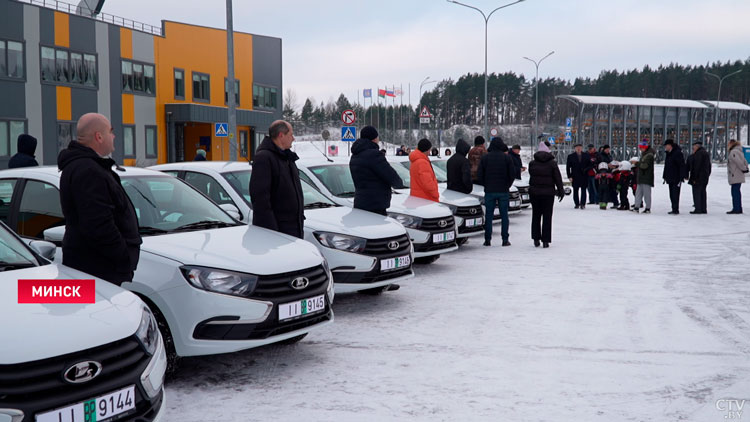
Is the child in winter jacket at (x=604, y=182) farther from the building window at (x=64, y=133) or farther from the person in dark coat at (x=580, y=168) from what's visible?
the building window at (x=64, y=133)

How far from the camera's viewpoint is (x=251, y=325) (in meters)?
4.95

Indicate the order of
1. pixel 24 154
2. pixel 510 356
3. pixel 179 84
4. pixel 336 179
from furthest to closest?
pixel 179 84 → pixel 336 179 → pixel 24 154 → pixel 510 356

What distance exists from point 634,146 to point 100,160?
6226 cm

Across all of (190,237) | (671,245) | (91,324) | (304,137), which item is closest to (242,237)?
(190,237)

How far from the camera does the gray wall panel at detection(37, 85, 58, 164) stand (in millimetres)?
31688

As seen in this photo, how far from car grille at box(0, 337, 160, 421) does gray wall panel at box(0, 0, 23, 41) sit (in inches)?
1220

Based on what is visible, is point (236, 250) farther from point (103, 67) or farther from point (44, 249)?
point (103, 67)

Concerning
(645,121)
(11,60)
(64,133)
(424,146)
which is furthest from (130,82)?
(645,121)

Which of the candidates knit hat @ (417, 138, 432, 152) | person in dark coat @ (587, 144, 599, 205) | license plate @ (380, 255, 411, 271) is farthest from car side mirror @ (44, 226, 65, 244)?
person in dark coat @ (587, 144, 599, 205)

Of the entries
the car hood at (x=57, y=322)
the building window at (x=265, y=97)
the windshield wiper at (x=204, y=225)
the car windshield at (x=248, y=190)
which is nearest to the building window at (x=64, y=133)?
the building window at (x=265, y=97)

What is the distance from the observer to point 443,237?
9766 millimetres

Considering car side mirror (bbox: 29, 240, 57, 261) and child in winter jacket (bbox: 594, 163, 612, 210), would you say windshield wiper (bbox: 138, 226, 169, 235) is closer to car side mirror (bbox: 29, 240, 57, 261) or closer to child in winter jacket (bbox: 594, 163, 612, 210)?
car side mirror (bbox: 29, 240, 57, 261)

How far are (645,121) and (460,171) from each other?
5120cm

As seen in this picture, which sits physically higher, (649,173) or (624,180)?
(649,173)
